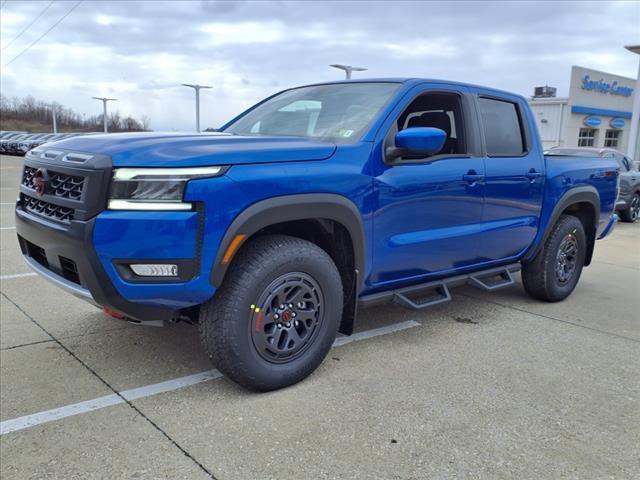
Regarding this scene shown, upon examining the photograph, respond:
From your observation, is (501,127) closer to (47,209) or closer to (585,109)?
(47,209)

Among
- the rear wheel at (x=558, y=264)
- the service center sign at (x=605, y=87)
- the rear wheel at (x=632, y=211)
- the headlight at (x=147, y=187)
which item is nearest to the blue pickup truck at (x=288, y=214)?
the headlight at (x=147, y=187)

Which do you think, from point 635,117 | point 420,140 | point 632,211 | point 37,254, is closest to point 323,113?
point 420,140

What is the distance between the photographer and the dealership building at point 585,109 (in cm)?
3209

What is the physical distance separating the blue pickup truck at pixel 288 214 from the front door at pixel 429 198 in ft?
0.04

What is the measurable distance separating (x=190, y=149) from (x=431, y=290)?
233 centimetres

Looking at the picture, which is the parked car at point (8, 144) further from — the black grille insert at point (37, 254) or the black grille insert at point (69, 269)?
the black grille insert at point (69, 269)

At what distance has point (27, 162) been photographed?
3.48 meters

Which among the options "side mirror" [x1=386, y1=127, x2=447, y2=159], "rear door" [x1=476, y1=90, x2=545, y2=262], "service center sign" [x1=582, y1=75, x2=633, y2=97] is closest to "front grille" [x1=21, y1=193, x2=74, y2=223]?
"side mirror" [x1=386, y1=127, x2=447, y2=159]

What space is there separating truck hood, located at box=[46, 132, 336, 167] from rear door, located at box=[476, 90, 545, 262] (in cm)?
168

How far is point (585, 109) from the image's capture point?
107 feet

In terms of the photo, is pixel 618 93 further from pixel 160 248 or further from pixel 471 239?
pixel 160 248

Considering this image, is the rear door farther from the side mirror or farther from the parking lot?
the side mirror

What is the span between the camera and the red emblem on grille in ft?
10.4

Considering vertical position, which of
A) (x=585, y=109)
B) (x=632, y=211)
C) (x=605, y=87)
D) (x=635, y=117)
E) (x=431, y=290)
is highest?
(x=605, y=87)
